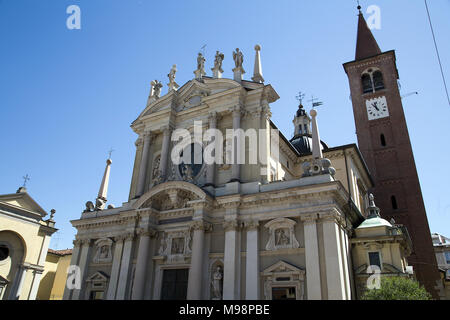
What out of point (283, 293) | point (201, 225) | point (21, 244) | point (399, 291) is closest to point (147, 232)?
point (201, 225)

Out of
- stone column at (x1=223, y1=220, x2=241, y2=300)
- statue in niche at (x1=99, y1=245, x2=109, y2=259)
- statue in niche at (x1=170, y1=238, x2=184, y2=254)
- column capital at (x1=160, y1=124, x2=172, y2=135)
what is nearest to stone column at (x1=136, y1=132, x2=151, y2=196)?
column capital at (x1=160, y1=124, x2=172, y2=135)

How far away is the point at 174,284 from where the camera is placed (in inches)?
653

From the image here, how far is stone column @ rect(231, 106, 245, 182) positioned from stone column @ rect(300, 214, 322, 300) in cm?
416

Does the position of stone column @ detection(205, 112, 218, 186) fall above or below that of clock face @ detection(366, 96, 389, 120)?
below

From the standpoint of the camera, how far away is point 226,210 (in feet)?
52.9

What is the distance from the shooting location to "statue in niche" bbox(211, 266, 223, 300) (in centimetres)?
1493

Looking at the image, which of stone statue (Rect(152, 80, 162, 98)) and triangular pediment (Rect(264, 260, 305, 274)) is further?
stone statue (Rect(152, 80, 162, 98))

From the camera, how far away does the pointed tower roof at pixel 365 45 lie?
37125mm

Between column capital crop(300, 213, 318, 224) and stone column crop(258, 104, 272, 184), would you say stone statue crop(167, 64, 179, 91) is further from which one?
column capital crop(300, 213, 318, 224)

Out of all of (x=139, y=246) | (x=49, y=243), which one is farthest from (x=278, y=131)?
(x=49, y=243)

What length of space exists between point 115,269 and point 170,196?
16.9 feet

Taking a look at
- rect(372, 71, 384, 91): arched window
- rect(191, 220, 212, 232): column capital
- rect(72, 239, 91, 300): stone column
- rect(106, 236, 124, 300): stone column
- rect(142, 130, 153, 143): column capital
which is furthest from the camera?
rect(372, 71, 384, 91): arched window
